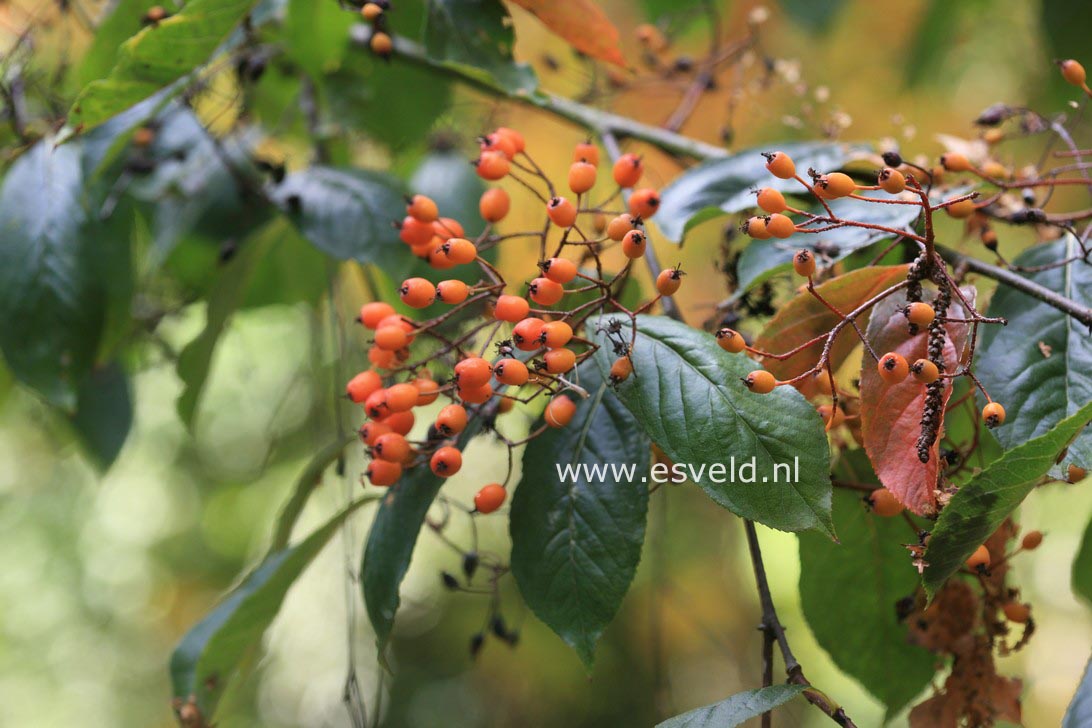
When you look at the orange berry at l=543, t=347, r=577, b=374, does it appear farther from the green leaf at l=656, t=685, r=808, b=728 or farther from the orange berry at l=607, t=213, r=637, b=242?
the green leaf at l=656, t=685, r=808, b=728

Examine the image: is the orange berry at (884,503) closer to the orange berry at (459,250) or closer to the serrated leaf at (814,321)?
the serrated leaf at (814,321)

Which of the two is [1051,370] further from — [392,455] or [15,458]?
[15,458]

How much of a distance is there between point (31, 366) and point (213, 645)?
0.38 metres

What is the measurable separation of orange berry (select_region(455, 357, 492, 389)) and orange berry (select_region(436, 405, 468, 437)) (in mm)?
63

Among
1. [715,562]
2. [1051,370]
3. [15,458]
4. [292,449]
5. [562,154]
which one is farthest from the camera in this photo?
[15,458]

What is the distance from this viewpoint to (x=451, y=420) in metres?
0.75

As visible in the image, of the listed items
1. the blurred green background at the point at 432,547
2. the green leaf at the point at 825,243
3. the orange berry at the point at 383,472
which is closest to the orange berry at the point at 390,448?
the orange berry at the point at 383,472

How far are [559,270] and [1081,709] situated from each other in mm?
480

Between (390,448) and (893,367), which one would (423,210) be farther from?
(893,367)

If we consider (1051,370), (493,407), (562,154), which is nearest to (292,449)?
(562,154)

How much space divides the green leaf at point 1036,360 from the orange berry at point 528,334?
363 millimetres

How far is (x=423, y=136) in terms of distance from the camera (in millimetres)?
1464

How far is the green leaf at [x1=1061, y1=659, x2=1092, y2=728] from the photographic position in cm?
61

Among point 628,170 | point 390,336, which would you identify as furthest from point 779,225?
point 390,336
